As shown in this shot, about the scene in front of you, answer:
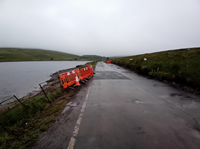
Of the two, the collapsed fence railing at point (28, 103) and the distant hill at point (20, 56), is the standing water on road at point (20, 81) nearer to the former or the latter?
the collapsed fence railing at point (28, 103)

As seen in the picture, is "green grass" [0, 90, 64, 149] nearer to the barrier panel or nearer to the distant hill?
the barrier panel

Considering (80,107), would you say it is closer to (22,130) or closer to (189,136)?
(22,130)

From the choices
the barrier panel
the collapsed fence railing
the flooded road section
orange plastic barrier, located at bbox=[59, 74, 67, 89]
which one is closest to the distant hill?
the collapsed fence railing

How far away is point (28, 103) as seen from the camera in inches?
215

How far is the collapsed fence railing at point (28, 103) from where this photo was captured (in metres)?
4.09

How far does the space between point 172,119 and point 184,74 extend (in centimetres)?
805

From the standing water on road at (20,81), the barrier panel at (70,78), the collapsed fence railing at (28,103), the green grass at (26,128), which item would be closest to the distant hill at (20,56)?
the standing water on road at (20,81)

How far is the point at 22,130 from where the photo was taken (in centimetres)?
326

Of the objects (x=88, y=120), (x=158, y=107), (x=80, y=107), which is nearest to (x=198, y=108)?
(x=158, y=107)

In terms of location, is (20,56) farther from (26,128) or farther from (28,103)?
(26,128)

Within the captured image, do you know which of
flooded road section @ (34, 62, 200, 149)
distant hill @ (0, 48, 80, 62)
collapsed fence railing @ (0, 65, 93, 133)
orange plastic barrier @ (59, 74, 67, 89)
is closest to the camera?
flooded road section @ (34, 62, 200, 149)

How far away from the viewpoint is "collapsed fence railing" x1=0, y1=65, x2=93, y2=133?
4.09 meters

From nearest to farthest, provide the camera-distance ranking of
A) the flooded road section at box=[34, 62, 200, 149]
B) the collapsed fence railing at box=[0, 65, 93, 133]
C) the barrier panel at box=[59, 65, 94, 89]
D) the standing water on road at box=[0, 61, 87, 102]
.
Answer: the flooded road section at box=[34, 62, 200, 149] < the collapsed fence railing at box=[0, 65, 93, 133] < the barrier panel at box=[59, 65, 94, 89] < the standing water on road at box=[0, 61, 87, 102]

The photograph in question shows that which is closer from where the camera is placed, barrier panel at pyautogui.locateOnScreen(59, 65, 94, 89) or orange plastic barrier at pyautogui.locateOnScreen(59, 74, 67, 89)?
orange plastic barrier at pyautogui.locateOnScreen(59, 74, 67, 89)
